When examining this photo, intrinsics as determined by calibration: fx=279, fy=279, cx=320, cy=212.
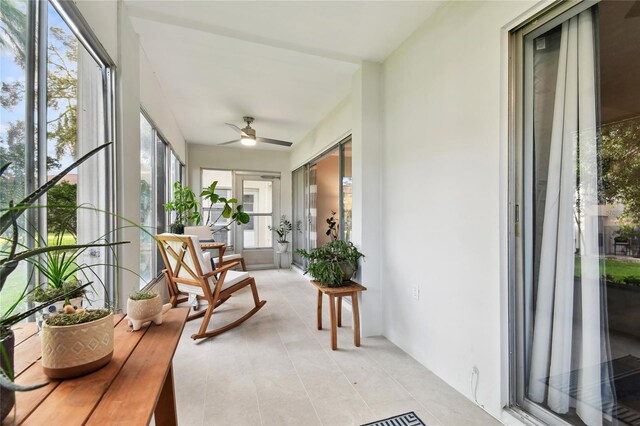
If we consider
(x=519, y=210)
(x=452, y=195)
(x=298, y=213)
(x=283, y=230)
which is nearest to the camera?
(x=519, y=210)

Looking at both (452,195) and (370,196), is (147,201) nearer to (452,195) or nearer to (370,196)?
(370,196)

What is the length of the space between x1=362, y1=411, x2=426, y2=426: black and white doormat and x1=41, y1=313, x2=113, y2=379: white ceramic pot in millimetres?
1399

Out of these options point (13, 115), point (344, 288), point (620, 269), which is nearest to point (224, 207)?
point (344, 288)

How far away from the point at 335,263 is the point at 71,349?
195cm

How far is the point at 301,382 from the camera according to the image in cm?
191

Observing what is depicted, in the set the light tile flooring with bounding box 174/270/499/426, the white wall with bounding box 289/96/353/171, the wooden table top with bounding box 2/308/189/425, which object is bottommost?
Result: the light tile flooring with bounding box 174/270/499/426

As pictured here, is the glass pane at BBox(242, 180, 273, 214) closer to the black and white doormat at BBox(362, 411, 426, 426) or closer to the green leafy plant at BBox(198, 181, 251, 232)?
the green leafy plant at BBox(198, 181, 251, 232)

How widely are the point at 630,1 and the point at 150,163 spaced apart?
148 inches

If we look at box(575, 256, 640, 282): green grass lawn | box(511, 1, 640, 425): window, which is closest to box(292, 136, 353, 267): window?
box(511, 1, 640, 425): window

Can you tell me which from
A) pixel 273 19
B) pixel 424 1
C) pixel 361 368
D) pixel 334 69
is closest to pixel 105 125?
pixel 273 19

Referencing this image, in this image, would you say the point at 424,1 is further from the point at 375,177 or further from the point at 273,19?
the point at 375,177

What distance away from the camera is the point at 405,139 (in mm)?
2344

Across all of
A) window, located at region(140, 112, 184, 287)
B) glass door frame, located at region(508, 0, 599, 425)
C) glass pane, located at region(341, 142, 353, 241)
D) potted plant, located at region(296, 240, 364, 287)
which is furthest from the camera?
glass pane, located at region(341, 142, 353, 241)

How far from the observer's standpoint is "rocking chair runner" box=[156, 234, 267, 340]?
Answer: 8.29 feet
